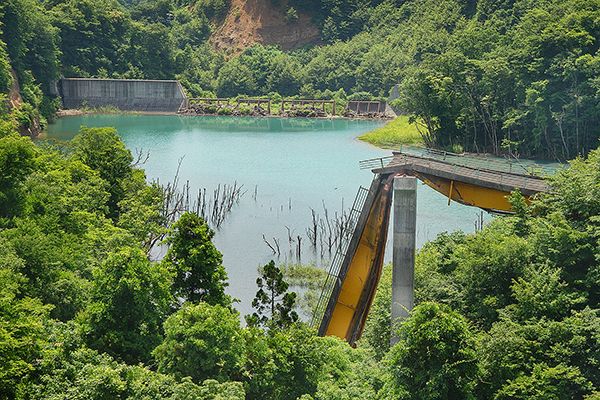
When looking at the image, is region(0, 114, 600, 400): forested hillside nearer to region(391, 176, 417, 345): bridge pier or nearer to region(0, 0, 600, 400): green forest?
region(0, 0, 600, 400): green forest

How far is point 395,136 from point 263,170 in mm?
18760

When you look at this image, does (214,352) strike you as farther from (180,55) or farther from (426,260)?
(180,55)

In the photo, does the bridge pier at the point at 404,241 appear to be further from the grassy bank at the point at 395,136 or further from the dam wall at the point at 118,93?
the dam wall at the point at 118,93

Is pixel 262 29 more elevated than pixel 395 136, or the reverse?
pixel 262 29

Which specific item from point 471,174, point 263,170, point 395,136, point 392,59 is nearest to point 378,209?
point 471,174

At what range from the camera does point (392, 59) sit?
376 feet

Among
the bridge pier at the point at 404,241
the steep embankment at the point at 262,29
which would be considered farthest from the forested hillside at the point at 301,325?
the steep embankment at the point at 262,29

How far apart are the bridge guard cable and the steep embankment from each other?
370 ft

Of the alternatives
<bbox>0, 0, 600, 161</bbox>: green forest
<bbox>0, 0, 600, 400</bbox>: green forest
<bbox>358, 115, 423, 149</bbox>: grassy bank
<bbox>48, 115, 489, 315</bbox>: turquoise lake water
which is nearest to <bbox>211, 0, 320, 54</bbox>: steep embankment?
<bbox>0, 0, 600, 161</bbox>: green forest

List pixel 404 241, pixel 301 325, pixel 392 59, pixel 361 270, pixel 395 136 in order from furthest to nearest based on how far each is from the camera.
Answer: pixel 392 59, pixel 395 136, pixel 361 270, pixel 404 241, pixel 301 325

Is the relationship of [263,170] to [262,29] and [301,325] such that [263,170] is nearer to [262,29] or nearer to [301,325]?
[301,325]

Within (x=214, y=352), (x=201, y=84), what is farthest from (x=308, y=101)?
(x=214, y=352)

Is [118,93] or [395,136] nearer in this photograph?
[395,136]

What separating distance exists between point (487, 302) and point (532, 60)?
46.1 metres
